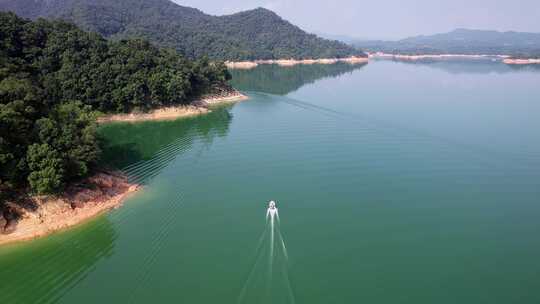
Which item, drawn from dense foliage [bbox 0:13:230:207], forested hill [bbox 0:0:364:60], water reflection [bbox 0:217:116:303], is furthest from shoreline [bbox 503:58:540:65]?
water reflection [bbox 0:217:116:303]

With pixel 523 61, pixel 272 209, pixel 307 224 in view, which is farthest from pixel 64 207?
pixel 523 61

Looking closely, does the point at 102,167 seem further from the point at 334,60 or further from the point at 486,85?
the point at 334,60

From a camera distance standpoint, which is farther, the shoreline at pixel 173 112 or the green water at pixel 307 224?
the shoreline at pixel 173 112

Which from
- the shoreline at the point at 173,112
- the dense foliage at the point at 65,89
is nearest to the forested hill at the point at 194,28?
the shoreline at the point at 173,112

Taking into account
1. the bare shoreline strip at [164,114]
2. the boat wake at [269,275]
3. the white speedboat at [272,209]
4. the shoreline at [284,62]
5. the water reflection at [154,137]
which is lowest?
the boat wake at [269,275]

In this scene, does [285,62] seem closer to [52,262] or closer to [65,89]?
[65,89]

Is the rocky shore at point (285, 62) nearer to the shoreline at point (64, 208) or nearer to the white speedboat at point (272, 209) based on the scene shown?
the shoreline at point (64, 208)

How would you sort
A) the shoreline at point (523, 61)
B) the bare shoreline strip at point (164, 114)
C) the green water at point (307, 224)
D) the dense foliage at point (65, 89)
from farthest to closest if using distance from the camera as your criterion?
the shoreline at point (523, 61)
the bare shoreline strip at point (164, 114)
the dense foliage at point (65, 89)
the green water at point (307, 224)

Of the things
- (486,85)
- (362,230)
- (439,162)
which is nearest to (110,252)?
(362,230)

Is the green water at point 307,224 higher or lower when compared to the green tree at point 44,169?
lower
